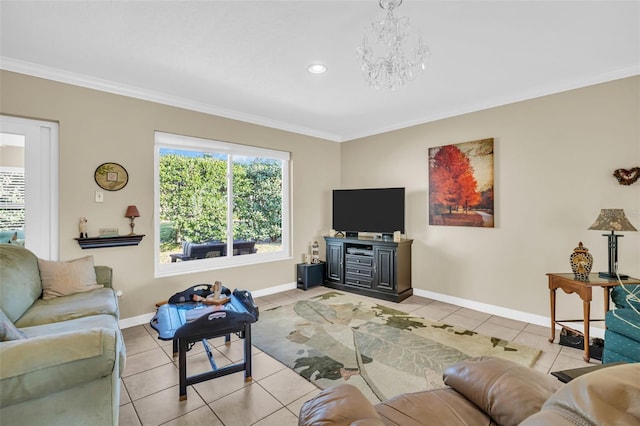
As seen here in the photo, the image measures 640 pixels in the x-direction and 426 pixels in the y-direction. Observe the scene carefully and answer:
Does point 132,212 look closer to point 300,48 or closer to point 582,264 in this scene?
point 300,48

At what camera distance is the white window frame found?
2.92m

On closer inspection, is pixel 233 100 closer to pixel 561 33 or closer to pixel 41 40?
pixel 41 40

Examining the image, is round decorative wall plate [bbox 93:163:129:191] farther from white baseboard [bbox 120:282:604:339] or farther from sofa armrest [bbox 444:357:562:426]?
sofa armrest [bbox 444:357:562:426]

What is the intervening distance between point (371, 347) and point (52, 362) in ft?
7.89

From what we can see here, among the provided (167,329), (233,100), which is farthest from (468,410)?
(233,100)

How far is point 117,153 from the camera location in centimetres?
334

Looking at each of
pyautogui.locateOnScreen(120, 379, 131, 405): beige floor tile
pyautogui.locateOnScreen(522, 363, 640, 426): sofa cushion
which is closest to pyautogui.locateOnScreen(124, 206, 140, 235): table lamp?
pyautogui.locateOnScreen(120, 379, 131, 405): beige floor tile

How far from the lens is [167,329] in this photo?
2107mm

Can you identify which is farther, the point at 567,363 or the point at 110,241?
the point at 110,241

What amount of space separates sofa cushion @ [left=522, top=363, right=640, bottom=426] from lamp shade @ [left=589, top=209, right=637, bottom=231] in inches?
107

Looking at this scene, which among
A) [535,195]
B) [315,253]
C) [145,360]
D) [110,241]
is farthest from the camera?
[315,253]

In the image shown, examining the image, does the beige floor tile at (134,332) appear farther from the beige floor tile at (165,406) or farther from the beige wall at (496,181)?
the beige floor tile at (165,406)

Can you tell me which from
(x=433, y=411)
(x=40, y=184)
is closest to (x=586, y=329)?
(x=433, y=411)

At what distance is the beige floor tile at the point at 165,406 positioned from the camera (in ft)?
6.33
